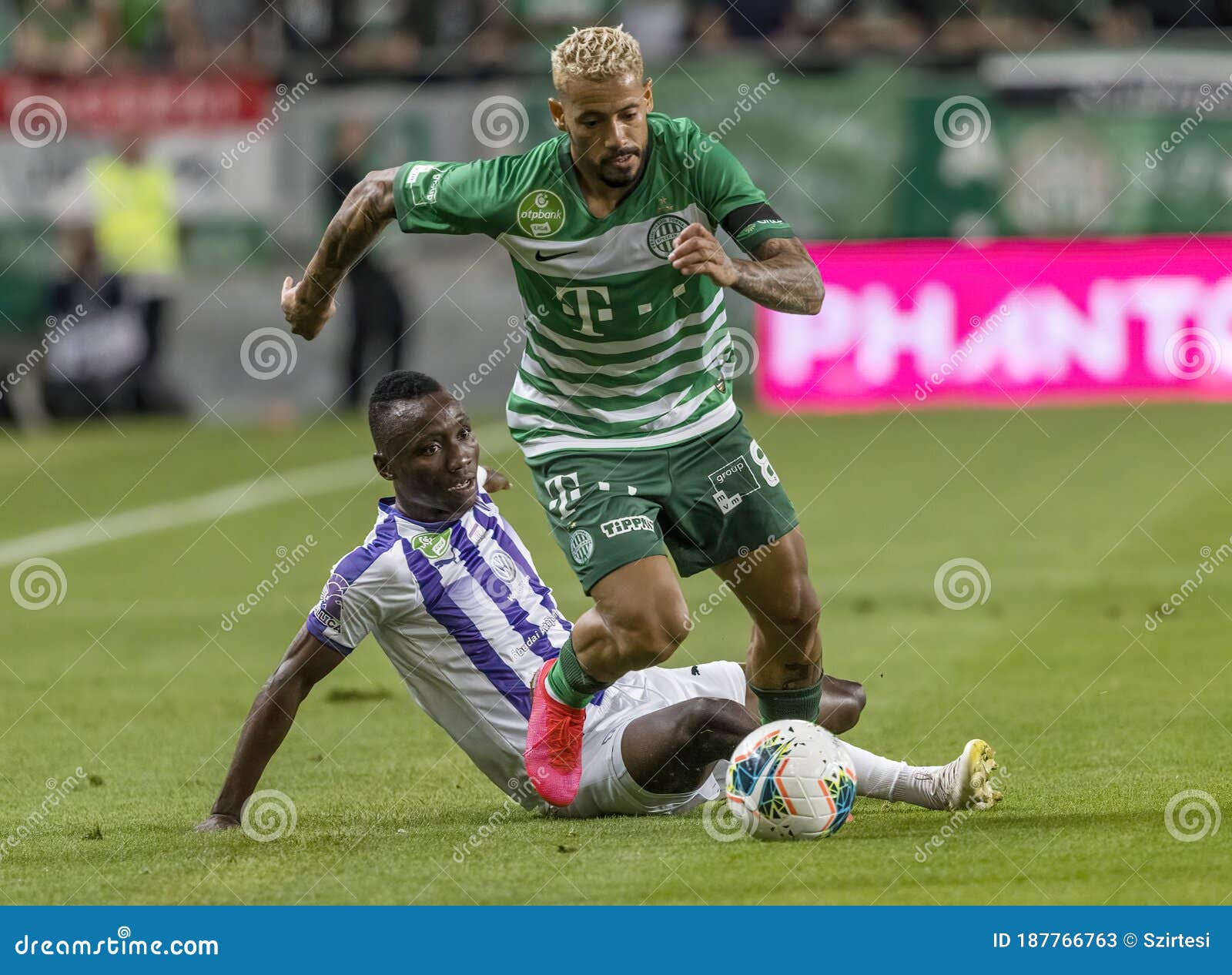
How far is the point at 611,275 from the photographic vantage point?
6.32 m

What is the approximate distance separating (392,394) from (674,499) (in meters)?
0.98

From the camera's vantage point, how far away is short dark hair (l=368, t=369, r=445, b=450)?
6.54 metres

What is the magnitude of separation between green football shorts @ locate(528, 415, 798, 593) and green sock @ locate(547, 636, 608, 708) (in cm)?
24

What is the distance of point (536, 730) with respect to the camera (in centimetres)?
632

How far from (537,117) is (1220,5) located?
8105 mm

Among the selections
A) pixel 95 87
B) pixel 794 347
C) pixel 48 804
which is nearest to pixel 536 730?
pixel 48 804
